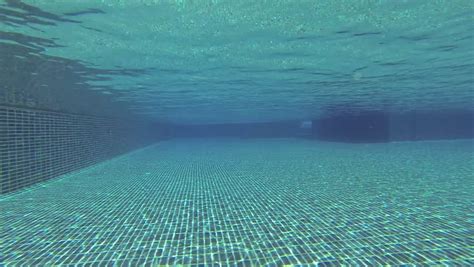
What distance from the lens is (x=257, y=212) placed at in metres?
5.81

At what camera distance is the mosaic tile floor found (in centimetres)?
393

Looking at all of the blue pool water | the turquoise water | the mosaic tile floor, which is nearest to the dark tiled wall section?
the blue pool water

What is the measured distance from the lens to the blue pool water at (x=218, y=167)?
4270mm

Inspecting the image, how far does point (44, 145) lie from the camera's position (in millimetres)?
10031

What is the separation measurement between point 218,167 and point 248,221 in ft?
23.0

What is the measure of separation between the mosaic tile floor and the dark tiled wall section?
84 cm

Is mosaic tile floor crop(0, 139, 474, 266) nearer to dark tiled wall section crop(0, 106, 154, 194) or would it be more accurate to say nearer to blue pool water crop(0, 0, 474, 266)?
blue pool water crop(0, 0, 474, 266)

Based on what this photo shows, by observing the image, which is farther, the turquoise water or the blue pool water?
the turquoise water

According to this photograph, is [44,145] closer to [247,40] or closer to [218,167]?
[218,167]

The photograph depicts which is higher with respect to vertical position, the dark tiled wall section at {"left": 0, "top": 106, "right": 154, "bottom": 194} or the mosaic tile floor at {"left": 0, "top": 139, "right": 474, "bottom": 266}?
the dark tiled wall section at {"left": 0, "top": 106, "right": 154, "bottom": 194}

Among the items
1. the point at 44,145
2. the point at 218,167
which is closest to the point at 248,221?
the point at 218,167

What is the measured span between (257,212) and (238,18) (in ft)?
14.4

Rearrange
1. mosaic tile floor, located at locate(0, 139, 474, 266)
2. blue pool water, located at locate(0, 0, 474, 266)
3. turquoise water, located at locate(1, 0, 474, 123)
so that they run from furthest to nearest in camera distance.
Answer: turquoise water, located at locate(1, 0, 474, 123) < blue pool water, located at locate(0, 0, 474, 266) < mosaic tile floor, located at locate(0, 139, 474, 266)

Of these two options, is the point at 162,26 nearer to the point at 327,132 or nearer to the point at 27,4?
the point at 27,4
